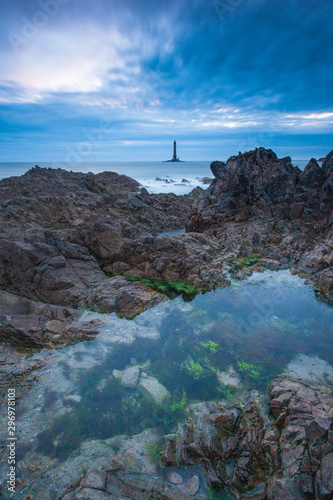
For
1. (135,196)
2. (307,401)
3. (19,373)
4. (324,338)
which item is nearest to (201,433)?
(307,401)

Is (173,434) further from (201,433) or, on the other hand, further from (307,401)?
(307,401)

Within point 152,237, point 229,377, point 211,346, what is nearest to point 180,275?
point 152,237

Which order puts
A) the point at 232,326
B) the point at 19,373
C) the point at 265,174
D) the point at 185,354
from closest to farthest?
the point at 19,373
the point at 185,354
the point at 232,326
the point at 265,174

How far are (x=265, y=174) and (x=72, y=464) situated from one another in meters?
24.1

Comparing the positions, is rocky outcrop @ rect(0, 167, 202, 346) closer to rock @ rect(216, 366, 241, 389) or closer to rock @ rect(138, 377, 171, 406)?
rock @ rect(138, 377, 171, 406)

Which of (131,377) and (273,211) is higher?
(273,211)

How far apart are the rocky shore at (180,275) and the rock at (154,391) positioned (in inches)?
3.0

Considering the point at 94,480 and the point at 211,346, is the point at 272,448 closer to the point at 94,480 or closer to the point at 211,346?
the point at 94,480

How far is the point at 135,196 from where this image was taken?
103ft

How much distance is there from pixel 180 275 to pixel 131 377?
7981 mm

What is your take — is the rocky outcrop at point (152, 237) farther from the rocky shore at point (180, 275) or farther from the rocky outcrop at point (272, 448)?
the rocky outcrop at point (272, 448)

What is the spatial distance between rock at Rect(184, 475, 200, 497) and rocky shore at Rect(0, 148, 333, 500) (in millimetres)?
27

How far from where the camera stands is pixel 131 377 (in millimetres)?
8734

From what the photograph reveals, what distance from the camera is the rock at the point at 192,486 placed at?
18.1 feet
